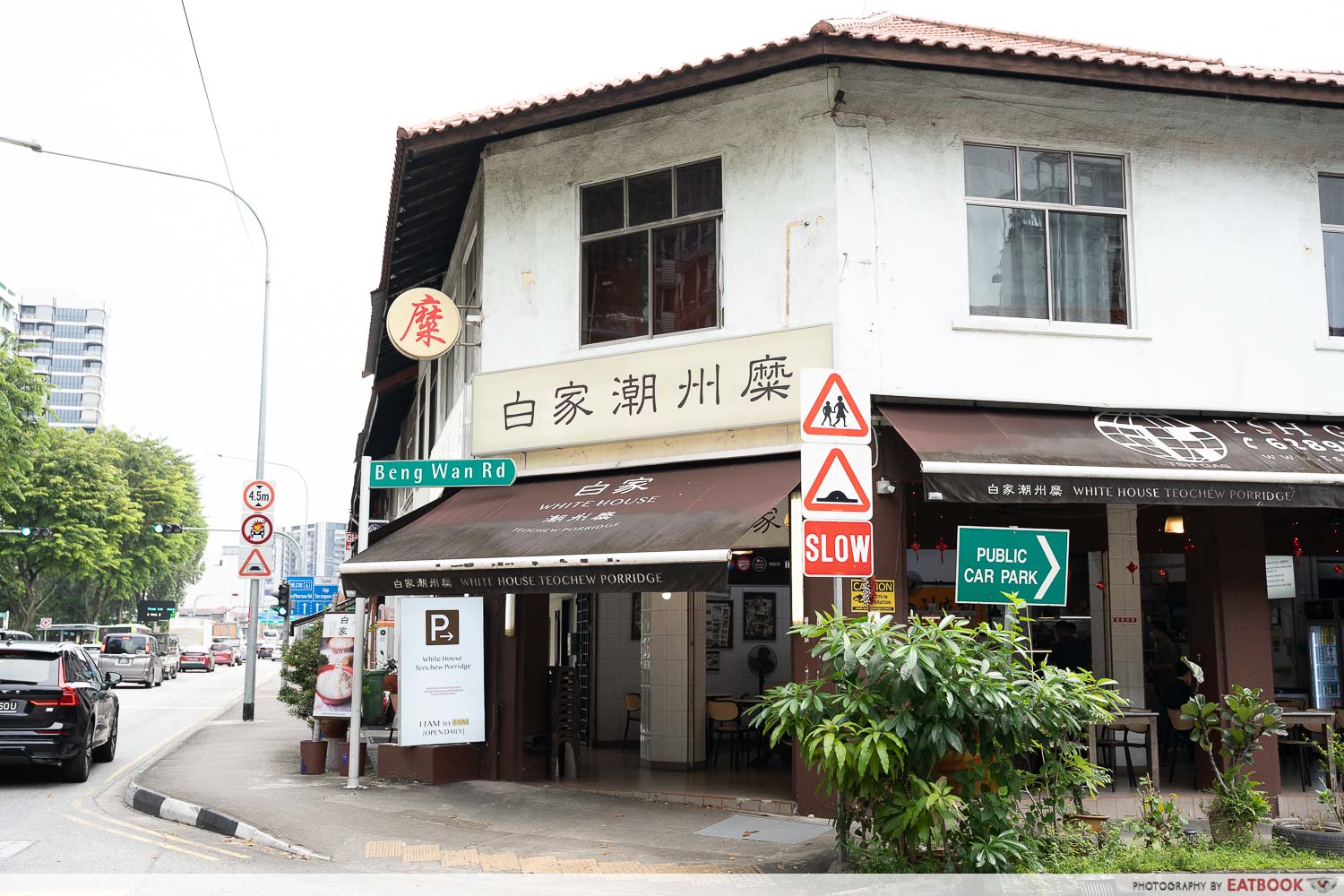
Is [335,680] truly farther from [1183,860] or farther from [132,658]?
[132,658]

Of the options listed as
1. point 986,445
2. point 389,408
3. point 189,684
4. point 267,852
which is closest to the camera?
point 267,852

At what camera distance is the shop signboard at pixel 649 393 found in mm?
11398

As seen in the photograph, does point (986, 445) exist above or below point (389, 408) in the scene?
below

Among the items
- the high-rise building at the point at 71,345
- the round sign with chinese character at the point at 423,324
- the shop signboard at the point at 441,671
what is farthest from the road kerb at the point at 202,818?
the high-rise building at the point at 71,345

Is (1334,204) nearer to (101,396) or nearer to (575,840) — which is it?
(575,840)

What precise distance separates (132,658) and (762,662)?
2999 cm

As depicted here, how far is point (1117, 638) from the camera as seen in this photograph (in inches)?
561

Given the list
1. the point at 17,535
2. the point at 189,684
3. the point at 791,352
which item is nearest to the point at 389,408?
the point at 791,352

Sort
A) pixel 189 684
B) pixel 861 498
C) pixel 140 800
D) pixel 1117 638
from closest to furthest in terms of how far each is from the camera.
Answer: pixel 861 498 < pixel 140 800 < pixel 1117 638 < pixel 189 684

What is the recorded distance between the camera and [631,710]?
1681 cm

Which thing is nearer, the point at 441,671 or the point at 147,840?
the point at 147,840

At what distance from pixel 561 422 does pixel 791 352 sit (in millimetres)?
2781

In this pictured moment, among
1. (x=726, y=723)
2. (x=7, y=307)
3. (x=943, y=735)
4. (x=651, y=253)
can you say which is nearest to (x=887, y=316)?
(x=651, y=253)

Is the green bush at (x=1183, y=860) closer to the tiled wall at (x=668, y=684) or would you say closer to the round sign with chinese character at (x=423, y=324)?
the tiled wall at (x=668, y=684)
